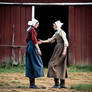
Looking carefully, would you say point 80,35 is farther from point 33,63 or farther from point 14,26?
point 33,63

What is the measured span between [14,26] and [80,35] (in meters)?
2.68

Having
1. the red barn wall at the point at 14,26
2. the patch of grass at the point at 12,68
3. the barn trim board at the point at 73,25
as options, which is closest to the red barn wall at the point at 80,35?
the barn trim board at the point at 73,25

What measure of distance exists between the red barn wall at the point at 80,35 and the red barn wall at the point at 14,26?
5.98 feet

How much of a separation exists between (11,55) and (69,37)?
2.44 metres

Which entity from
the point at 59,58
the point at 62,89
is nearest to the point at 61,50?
the point at 59,58

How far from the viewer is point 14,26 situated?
49.8ft

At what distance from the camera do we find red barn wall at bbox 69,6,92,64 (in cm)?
1506

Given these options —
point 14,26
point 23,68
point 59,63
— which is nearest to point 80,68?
point 23,68

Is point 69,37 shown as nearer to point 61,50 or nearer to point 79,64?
point 79,64

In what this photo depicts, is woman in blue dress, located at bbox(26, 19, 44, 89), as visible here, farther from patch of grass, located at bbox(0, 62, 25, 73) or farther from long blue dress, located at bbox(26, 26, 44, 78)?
patch of grass, located at bbox(0, 62, 25, 73)

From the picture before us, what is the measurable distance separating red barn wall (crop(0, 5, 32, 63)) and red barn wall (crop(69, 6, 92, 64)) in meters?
1.82

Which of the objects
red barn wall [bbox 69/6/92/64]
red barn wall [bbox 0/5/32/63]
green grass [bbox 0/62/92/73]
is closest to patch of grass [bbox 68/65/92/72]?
green grass [bbox 0/62/92/73]

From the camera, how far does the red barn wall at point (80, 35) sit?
49.4 feet

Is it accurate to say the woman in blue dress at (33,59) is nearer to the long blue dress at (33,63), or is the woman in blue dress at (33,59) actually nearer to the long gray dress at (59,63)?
the long blue dress at (33,63)
